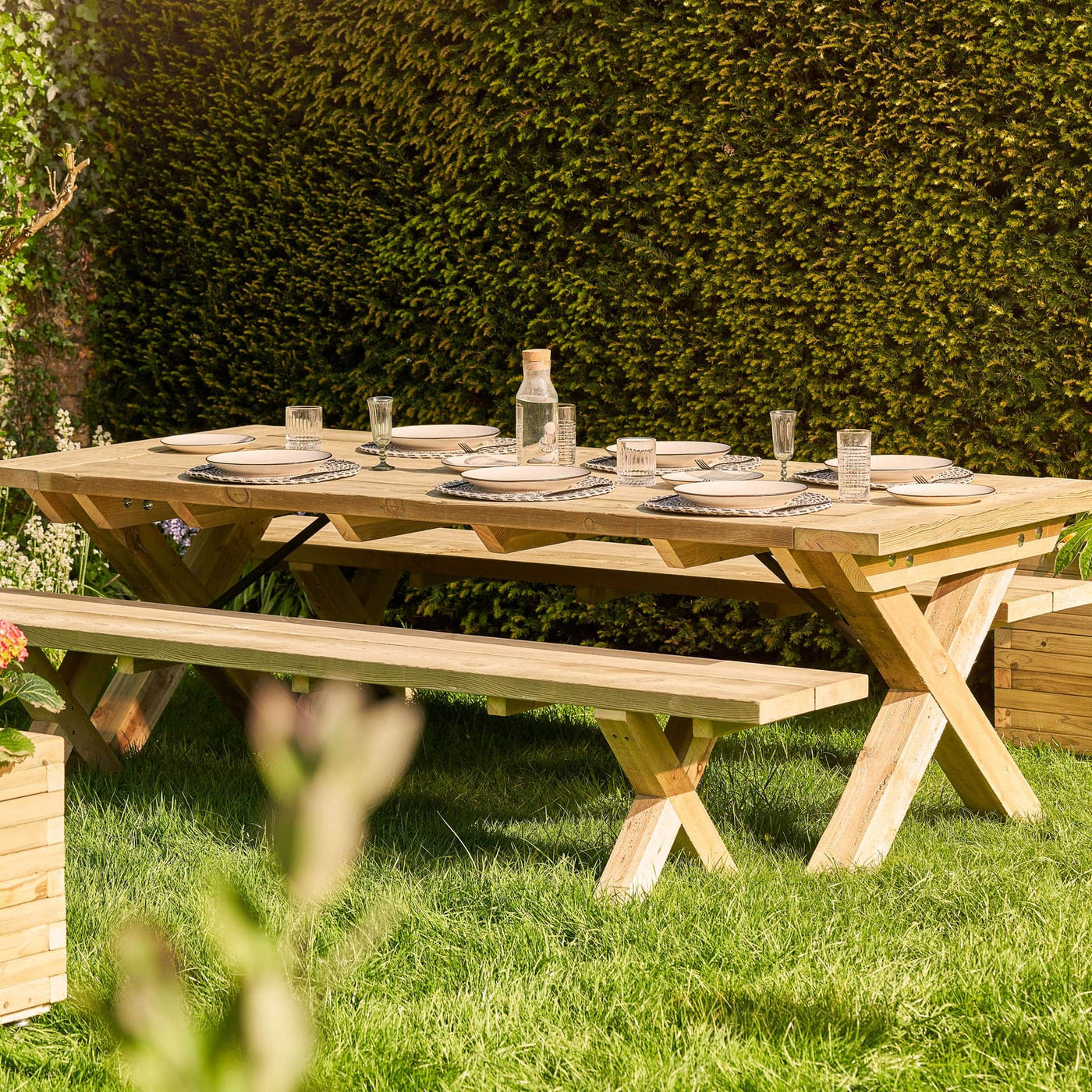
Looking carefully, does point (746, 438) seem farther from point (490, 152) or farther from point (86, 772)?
point (86, 772)

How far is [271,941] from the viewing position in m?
0.35

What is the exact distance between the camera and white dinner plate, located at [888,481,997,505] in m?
3.22

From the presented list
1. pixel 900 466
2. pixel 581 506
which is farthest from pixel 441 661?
pixel 900 466

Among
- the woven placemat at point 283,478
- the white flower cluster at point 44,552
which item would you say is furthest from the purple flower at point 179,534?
the woven placemat at point 283,478

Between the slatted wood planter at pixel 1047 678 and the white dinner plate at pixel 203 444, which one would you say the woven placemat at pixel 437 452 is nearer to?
the white dinner plate at pixel 203 444

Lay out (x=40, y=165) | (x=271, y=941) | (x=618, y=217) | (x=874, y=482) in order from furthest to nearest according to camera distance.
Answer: (x=40, y=165)
(x=618, y=217)
(x=874, y=482)
(x=271, y=941)

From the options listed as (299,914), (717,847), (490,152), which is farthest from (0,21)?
(299,914)

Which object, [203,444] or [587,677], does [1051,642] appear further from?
[203,444]

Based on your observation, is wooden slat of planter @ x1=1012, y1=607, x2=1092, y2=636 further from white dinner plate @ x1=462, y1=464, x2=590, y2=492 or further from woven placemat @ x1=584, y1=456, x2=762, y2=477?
white dinner plate @ x1=462, y1=464, x2=590, y2=492

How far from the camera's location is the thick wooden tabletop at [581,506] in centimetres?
297

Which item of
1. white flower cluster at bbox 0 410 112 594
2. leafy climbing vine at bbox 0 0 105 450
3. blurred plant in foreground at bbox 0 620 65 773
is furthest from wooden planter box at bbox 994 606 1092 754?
leafy climbing vine at bbox 0 0 105 450

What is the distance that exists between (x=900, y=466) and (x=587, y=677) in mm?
1196

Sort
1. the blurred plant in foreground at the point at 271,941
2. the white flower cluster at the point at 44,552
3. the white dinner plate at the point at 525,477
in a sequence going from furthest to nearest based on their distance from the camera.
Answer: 1. the white flower cluster at the point at 44,552
2. the white dinner plate at the point at 525,477
3. the blurred plant in foreground at the point at 271,941

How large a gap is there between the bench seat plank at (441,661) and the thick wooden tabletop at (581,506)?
0.89ft
